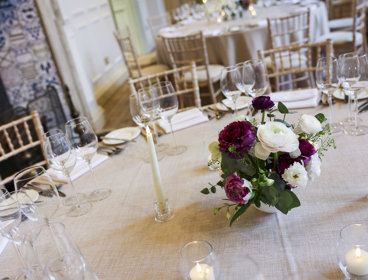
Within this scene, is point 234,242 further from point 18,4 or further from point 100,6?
point 100,6

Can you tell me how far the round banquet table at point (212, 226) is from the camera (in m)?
0.79

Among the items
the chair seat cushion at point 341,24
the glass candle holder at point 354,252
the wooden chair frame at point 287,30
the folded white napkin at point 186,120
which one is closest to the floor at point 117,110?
the wooden chair frame at point 287,30

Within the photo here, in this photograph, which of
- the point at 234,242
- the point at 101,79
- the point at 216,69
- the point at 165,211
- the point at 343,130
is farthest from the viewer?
the point at 101,79

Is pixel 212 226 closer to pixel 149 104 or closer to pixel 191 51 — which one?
pixel 149 104

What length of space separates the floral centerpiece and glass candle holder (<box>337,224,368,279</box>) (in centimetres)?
15

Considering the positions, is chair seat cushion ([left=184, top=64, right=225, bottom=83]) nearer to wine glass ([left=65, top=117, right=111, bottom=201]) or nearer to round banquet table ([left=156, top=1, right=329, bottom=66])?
round banquet table ([left=156, top=1, right=329, bottom=66])

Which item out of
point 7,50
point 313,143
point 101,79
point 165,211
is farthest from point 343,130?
point 101,79

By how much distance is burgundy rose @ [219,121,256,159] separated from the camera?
796mm

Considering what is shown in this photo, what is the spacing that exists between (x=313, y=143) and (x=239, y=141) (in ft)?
0.65

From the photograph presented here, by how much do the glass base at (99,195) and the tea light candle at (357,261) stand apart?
0.76 metres

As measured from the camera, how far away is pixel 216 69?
3436mm

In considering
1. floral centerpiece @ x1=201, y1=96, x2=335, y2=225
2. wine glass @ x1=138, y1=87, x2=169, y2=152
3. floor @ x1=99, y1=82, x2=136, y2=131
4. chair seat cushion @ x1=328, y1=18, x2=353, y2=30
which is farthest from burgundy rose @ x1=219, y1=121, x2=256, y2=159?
chair seat cushion @ x1=328, y1=18, x2=353, y2=30

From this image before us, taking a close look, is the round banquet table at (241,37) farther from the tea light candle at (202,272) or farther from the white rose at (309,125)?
the tea light candle at (202,272)

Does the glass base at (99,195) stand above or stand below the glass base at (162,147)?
below
